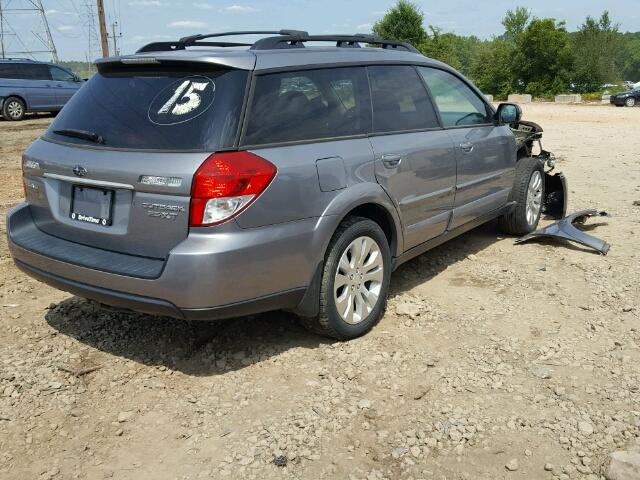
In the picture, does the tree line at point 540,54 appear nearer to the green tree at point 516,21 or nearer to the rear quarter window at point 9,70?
the green tree at point 516,21

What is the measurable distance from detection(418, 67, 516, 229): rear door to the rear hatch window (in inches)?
79.0

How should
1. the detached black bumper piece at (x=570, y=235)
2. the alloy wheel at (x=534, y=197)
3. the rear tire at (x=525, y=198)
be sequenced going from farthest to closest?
1. the alloy wheel at (x=534, y=197)
2. the rear tire at (x=525, y=198)
3. the detached black bumper piece at (x=570, y=235)

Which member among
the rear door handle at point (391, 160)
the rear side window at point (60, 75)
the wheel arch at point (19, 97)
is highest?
the rear door handle at point (391, 160)

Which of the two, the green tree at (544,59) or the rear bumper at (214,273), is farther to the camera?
the green tree at (544,59)

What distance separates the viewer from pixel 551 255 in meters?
5.76

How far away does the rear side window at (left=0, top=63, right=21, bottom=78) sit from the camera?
19.7 metres

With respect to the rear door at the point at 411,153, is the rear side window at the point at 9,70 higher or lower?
lower

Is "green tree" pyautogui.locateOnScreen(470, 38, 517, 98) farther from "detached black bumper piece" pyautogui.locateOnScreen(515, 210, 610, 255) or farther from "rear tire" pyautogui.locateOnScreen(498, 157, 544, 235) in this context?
"detached black bumper piece" pyautogui.locateOnScreen(515, 210, 610, 255)

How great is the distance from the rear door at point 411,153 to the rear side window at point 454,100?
0.55 feet

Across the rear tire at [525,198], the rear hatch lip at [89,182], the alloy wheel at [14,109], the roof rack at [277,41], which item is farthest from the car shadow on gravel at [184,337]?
the alloy wheel at [14,109]

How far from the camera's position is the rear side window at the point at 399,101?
13.9ft

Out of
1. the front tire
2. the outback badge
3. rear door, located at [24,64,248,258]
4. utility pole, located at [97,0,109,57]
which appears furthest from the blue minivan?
the front tire

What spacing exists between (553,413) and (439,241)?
6.41 feet

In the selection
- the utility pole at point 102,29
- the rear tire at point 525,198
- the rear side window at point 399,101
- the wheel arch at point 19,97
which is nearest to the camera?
the rear side window at point 399,101
